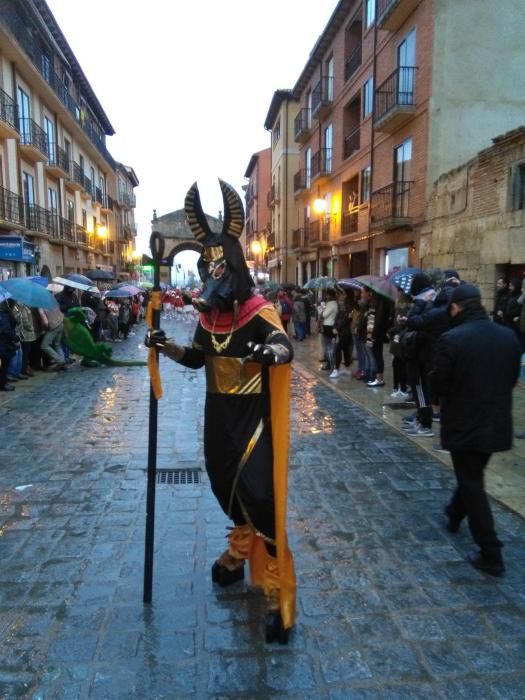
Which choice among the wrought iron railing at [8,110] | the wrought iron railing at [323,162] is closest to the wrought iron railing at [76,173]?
the wrought iron railing at [8,110]

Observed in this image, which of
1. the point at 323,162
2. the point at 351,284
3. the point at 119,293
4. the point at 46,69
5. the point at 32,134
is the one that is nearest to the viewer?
the point at 351,284

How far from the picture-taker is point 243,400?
2.87m

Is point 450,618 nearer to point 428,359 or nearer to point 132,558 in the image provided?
point 132,558

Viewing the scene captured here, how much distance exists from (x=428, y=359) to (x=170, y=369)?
6.98 metres

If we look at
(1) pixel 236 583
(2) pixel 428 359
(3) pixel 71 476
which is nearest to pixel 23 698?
(1) pixel 236 583

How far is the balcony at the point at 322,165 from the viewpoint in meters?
24.9

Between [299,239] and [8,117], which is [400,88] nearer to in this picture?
[8,117]

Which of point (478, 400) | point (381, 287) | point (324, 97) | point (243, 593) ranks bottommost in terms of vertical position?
point (243, 593)

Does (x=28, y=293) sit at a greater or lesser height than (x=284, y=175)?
lesser

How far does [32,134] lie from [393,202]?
50.4 feet

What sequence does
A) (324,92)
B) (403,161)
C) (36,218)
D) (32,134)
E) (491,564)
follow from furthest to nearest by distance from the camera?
(324,92) < (36,218) < (32,134) < (403,161) < (491,564)

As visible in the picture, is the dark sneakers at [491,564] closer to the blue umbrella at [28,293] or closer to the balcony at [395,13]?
the blue umbrella at [28,293]

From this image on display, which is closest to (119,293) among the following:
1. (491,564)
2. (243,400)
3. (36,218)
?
(36,218)

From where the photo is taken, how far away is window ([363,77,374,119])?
19.2 meters
